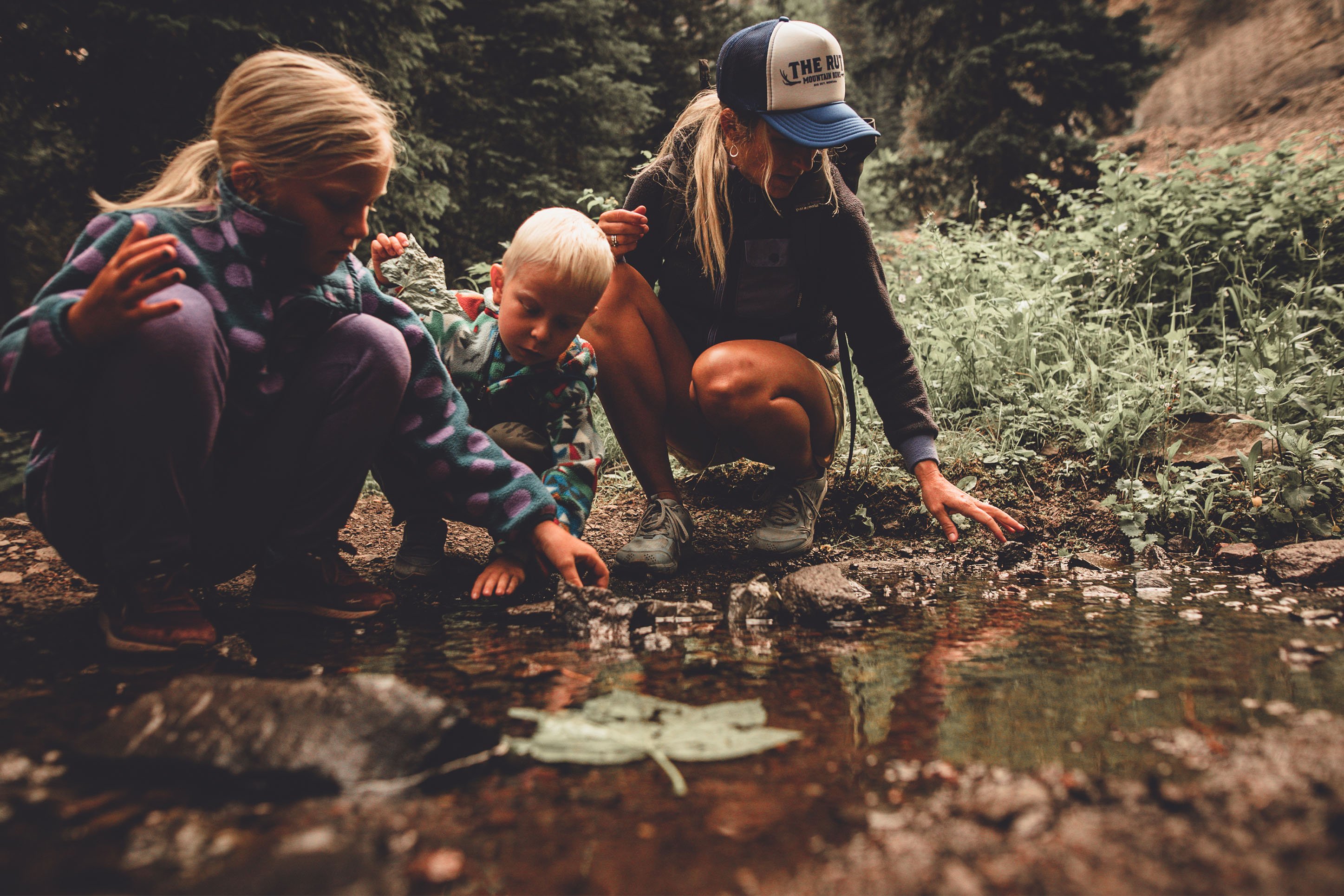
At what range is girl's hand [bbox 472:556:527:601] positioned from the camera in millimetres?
1928

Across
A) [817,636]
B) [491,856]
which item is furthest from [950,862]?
[817,636]

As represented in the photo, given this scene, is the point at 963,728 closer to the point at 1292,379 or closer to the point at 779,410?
the point at 779,410

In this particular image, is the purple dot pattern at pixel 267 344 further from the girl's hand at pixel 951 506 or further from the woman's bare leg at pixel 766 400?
the girl's hand at pixel 951 506

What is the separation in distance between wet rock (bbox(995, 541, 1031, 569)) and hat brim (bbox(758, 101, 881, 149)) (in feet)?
4.12

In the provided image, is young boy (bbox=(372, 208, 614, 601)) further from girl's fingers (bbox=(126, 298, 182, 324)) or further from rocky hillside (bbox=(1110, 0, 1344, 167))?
rocky hillside (bbox=(1110, 0, 1344, 167))

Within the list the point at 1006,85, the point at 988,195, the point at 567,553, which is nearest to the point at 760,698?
the point at 567,553

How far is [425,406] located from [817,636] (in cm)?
108

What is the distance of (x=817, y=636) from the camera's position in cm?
168

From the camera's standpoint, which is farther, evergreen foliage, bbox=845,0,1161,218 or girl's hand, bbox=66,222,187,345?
evergreen foliage, bbox=845,0,1161,218

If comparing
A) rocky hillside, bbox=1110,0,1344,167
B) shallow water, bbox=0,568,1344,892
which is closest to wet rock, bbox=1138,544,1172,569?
shallow water, bbox=0,568,1344,892

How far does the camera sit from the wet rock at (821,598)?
5.81 feet

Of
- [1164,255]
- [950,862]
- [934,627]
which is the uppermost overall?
[1164,255]

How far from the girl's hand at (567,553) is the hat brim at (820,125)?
1.19 meters

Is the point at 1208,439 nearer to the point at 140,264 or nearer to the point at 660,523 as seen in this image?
the point at 660,523
